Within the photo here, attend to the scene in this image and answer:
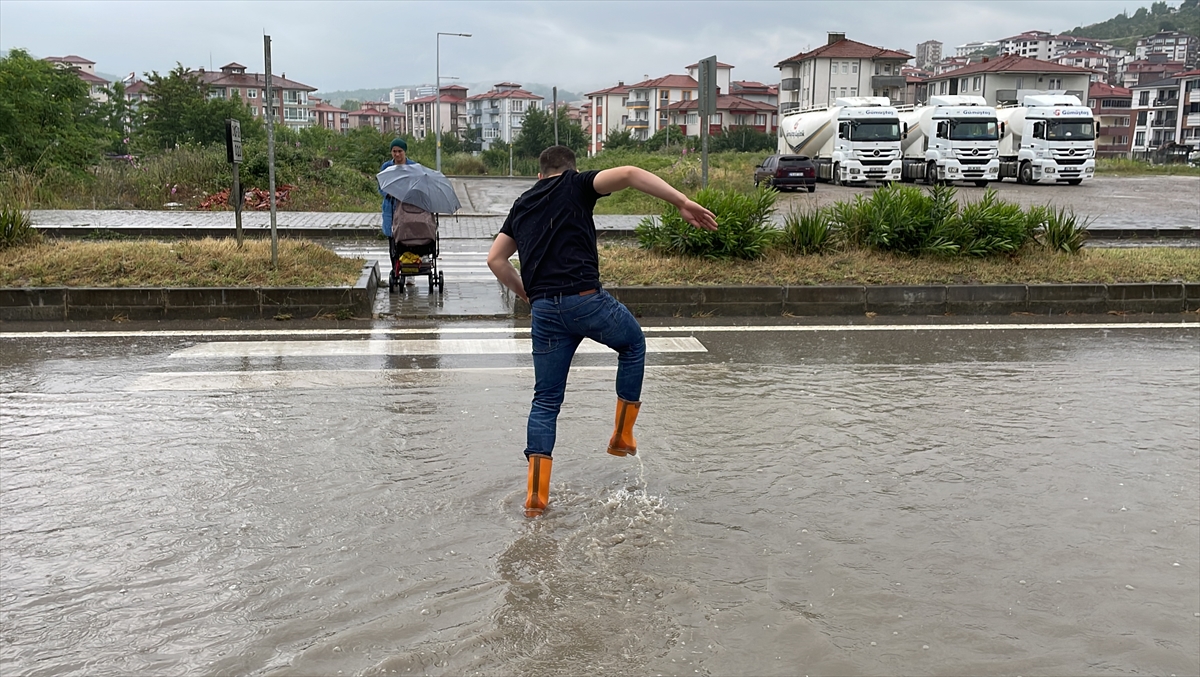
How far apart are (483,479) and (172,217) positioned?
58.9 feet

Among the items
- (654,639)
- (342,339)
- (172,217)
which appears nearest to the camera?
(654,639)

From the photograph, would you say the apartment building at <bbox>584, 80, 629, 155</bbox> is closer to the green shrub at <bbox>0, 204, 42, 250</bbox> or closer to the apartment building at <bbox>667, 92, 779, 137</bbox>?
the apartment building at <bbox>667, 92, 779, 137</bbox>

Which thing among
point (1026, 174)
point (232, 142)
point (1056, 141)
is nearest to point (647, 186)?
point (232, 142)

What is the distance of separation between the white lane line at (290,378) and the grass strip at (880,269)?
128 inches

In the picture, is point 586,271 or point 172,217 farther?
point 172,217

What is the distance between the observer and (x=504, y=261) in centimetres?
499

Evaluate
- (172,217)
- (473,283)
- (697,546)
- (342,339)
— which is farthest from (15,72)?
(697,546)

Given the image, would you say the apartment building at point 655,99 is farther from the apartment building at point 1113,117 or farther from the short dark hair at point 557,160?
the short dark hair at point 557,160

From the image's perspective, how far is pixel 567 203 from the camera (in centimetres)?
480

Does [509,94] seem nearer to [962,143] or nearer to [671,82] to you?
[671,82]

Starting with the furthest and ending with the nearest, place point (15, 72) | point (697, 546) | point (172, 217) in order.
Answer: point (15, 72) < point (172, 217) < point (697, 546)

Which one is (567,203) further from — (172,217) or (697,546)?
(172,217)

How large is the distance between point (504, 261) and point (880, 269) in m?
7.53

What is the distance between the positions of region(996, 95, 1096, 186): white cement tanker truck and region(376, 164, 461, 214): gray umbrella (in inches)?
1247
